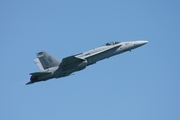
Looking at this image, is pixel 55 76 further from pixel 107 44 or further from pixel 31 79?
pixel 107 44

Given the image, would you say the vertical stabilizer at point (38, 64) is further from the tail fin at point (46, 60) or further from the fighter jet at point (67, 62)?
the tail fin at point (46, 60)

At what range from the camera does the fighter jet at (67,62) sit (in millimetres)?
29641

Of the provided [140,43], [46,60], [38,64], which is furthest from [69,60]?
[140,43]

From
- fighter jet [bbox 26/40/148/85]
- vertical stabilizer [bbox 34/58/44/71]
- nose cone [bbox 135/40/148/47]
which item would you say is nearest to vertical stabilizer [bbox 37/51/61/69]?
fighter jet [bbox 26/40/148/85]

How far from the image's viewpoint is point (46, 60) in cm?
3061

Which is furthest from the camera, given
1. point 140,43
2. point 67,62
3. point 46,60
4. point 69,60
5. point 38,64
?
point 140,43

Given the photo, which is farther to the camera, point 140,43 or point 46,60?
point 140,43

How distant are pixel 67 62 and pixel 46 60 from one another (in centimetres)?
269

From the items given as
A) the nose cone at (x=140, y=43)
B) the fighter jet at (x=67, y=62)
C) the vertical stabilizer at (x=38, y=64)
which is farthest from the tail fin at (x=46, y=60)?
the nose cone at (x=140, y=43)

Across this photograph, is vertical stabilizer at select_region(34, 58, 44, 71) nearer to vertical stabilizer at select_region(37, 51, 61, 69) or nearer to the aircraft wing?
vertical stabilizer at select_region(37, 51, 61, 69)

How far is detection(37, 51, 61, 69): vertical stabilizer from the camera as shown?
3062cm

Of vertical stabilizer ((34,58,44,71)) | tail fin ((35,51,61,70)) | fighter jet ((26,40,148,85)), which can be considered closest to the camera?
fighter jet ((26,40,148,85))

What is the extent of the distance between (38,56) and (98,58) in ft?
22.9

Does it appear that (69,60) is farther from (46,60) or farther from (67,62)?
(46,60)
